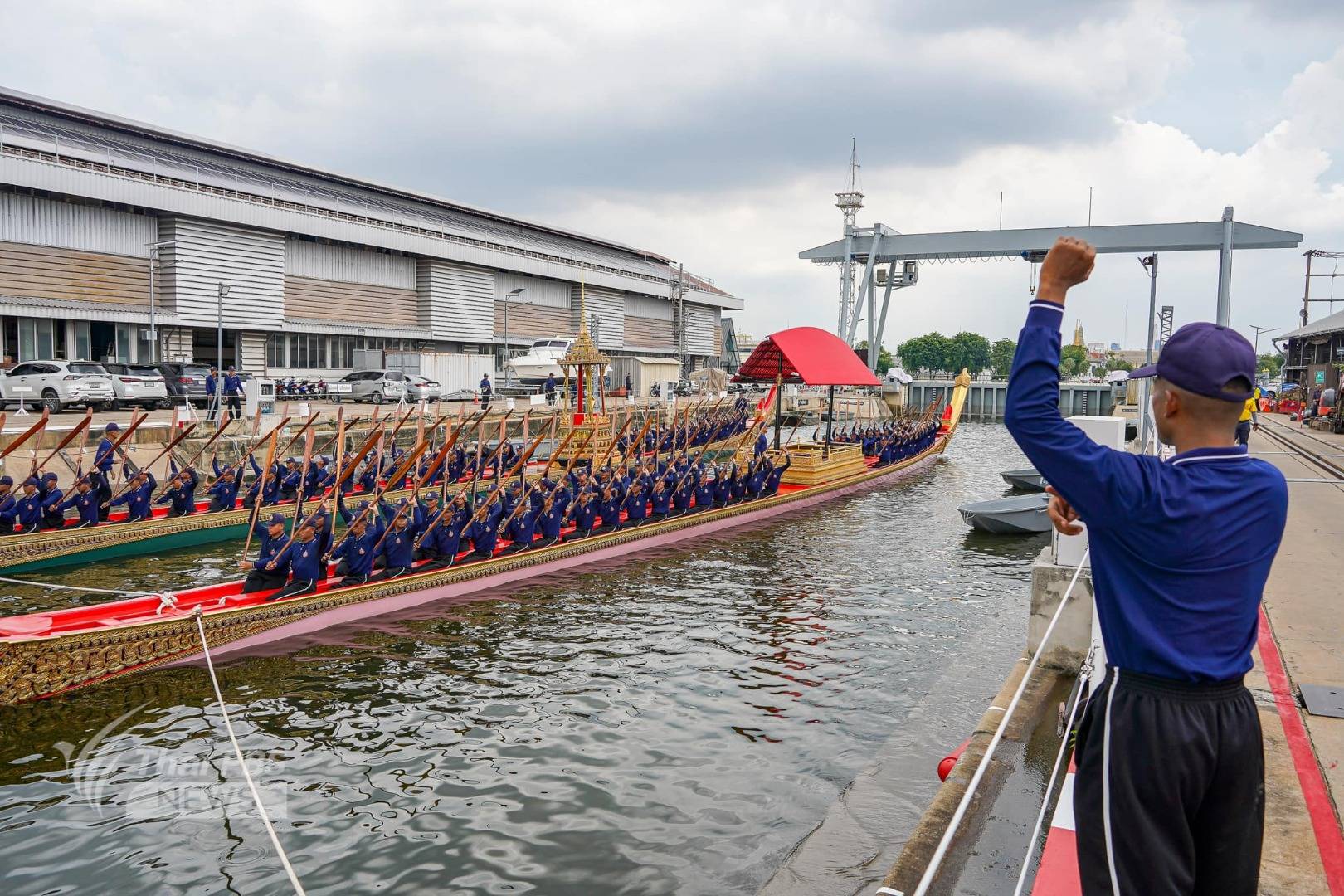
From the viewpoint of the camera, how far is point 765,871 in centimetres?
615

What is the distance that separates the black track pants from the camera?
211 centimetres

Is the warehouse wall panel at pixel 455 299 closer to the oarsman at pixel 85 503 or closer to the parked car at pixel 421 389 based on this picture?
the parked car at pixel 421 389

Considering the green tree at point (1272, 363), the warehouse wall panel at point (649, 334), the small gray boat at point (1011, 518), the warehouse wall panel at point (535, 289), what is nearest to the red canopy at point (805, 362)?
the small gray boat at point (1011, 518)

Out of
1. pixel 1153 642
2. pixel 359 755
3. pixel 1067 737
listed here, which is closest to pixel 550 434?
pixel 359 755

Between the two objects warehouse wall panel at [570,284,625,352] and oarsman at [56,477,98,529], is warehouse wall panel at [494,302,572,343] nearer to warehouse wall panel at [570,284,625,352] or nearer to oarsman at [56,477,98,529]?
warehouse wall panel at [570,284,625,352]

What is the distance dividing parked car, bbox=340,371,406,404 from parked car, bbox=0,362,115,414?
10.4 meters

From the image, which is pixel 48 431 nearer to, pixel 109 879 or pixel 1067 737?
pixel 109 879

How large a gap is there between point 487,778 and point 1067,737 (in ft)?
15.5

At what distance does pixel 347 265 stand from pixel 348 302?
1.78 m

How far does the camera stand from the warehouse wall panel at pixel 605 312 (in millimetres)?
57438

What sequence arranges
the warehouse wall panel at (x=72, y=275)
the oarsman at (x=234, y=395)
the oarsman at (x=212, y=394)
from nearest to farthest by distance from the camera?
the oarsman at (x=212, y=394) < the oarsman at (x=234, y=395) < the warehouse wall panel at (x=72, y=275)

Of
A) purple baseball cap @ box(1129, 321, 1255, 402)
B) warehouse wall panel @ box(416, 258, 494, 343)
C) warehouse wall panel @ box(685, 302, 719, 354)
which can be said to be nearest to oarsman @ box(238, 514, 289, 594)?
purple baseball cap @ box(1129, 321, 1255, 402)

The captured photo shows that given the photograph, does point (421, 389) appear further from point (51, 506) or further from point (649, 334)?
point (649, 334)

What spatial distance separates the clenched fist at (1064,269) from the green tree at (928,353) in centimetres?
10858
